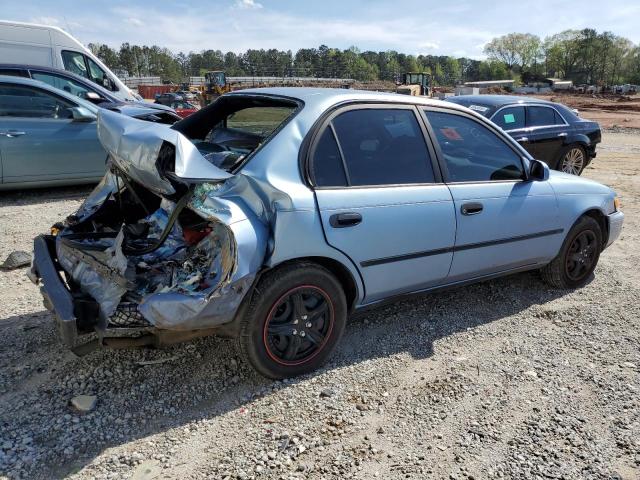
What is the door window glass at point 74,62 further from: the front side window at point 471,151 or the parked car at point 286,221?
the front side window at point 471,151

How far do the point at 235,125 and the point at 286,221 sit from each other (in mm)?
1357

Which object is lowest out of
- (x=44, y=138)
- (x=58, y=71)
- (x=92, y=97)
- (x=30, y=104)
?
(x=44, y=138)

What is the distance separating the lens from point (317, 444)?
8.68 feet

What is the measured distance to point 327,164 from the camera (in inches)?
121

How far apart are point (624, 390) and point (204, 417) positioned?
8.43 feet

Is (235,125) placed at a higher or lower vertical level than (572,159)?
higher

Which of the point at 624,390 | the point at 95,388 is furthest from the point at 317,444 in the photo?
the point at 624,390

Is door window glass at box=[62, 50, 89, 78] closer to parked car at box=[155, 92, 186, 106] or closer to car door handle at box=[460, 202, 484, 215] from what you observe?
car door handle at box=[460, 202, 484, 215]

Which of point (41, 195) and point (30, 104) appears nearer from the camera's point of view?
point (30, 104)

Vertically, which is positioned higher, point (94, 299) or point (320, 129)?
point (320, 129)

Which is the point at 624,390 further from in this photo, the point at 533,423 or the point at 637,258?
the point at 637,258

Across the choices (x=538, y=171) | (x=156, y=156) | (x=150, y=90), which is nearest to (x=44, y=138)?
(x=156, y=156)

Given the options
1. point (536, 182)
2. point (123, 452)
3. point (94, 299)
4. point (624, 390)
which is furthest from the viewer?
point (536, 182)

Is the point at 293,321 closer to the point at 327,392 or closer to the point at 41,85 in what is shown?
the point at 327,392
